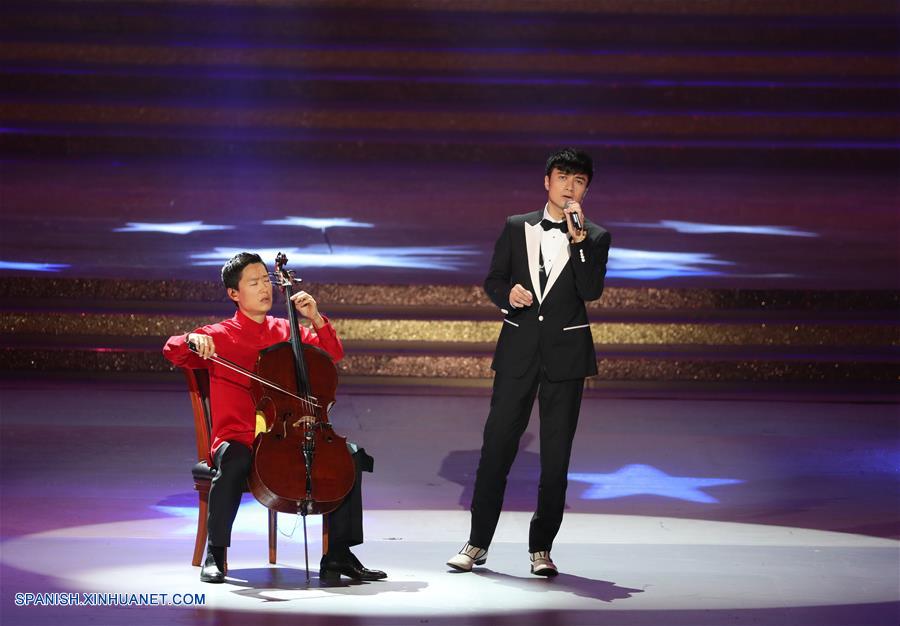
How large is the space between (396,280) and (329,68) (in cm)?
465

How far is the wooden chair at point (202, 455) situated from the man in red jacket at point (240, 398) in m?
0.04

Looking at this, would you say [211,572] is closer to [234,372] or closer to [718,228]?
[234,372]

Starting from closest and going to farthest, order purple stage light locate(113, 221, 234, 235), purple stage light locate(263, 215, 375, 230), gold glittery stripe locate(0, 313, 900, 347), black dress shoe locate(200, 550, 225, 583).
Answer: black dress shoe locate(200, 550, 225, 583) < gold glittery stripe locate(0, 313, 900, 347) < purple stage light locate(113, 221, 234, 235) < purple stage light locate(263, 215, 375, 230)

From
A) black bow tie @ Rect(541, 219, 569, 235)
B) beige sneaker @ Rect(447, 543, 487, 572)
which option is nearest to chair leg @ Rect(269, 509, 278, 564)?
beige sneaker @ Rect(447, 543, 487, 572)

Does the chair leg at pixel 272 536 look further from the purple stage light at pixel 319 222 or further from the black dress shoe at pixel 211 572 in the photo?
the purple stage light at pixel 319 222

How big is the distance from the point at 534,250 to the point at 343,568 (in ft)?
3.90

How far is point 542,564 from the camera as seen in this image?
4469 mm

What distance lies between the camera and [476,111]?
Result: 469 inches

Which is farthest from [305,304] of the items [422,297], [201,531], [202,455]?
[422,297]

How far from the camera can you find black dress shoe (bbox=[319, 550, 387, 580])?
14.1 feet

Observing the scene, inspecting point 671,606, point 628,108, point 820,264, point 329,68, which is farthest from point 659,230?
point 671,606

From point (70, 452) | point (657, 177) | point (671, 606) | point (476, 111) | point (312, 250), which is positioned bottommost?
point (671, 606)

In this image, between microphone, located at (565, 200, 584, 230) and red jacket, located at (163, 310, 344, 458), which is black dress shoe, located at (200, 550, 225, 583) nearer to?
red jacket, located at (163, 310, 344, 458)

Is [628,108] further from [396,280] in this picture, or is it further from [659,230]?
[396,280]
